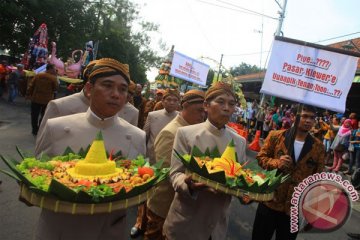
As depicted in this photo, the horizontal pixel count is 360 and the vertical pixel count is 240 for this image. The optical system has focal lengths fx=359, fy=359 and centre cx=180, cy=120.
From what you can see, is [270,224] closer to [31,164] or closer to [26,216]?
[31,164]

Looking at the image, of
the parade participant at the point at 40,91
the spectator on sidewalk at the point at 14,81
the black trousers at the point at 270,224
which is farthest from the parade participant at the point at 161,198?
the spectator on sidewalk at the point at 14,81

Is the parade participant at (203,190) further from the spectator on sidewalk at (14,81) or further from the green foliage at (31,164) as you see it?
the spectator on sidewalk at (14,81)

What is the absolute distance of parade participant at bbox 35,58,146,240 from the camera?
2.37 metres

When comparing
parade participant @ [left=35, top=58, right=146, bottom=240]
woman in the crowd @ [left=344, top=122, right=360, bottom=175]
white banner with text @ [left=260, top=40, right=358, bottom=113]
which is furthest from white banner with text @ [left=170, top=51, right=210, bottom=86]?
parade participant @ [left=35, top=58, right=146, bottom=240]

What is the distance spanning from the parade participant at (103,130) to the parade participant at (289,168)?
65.6 inches

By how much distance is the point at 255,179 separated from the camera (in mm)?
2641

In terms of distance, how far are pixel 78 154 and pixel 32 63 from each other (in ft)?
61.0

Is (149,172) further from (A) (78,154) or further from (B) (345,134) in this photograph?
(B) (345,134)

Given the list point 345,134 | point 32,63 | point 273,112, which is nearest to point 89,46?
point 32,63

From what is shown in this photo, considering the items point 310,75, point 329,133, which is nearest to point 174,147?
point 310,75

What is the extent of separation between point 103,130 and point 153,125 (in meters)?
2.81

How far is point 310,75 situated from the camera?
3.69 m

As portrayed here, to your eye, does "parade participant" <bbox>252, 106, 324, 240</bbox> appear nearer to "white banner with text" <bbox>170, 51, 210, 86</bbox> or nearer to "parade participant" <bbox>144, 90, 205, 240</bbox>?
"parade participant" <bbox>144, 90, 205, 240</bbox>

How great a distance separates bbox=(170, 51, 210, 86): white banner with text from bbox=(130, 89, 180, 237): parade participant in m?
4.94
